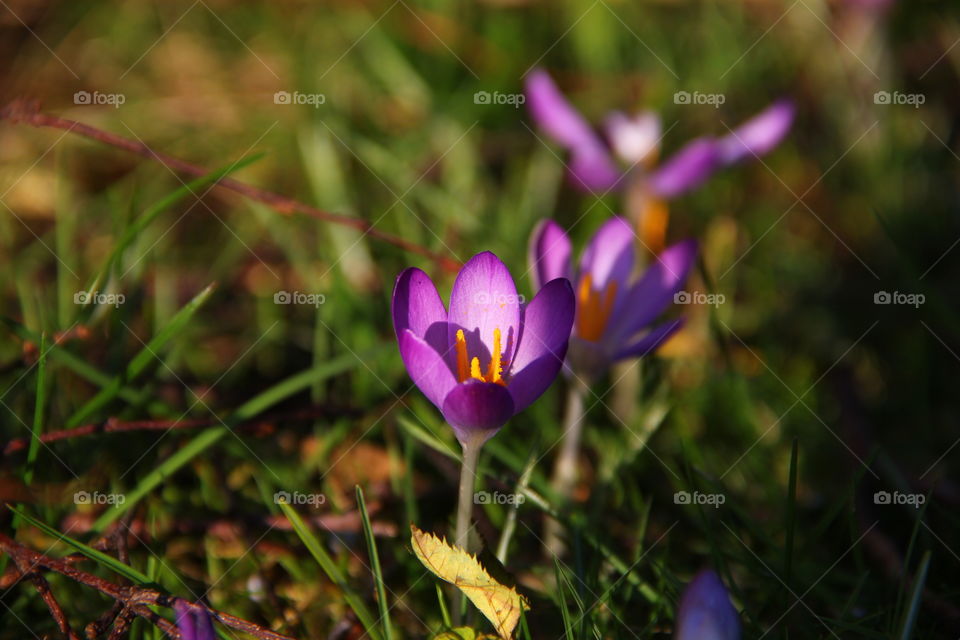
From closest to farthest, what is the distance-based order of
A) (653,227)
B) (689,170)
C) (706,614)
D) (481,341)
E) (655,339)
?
(706,614), (481,341), (655,339), (689,170), (653,227)

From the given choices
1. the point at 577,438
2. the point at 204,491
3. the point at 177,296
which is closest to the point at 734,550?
the point at 577,438

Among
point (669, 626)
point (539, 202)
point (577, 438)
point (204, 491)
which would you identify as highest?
point (539, 202)

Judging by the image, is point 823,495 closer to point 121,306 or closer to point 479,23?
point 121,306

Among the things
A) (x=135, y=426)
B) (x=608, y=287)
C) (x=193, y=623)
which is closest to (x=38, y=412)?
(x=135, y=426)

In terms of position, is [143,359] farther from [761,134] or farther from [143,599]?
[761,134]

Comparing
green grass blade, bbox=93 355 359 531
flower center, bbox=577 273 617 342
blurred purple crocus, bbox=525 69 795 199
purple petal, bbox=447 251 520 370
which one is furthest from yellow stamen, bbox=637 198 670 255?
purple petal, bbox=447 251 520 370

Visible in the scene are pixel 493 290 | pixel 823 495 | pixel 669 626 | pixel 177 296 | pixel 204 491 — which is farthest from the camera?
pixel 177 296

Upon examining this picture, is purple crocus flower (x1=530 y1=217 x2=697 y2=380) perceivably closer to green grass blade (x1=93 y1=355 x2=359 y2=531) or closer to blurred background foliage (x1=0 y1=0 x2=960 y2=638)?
blurred background foliage (x1=0 y1=0 x2=960 y2=638)
